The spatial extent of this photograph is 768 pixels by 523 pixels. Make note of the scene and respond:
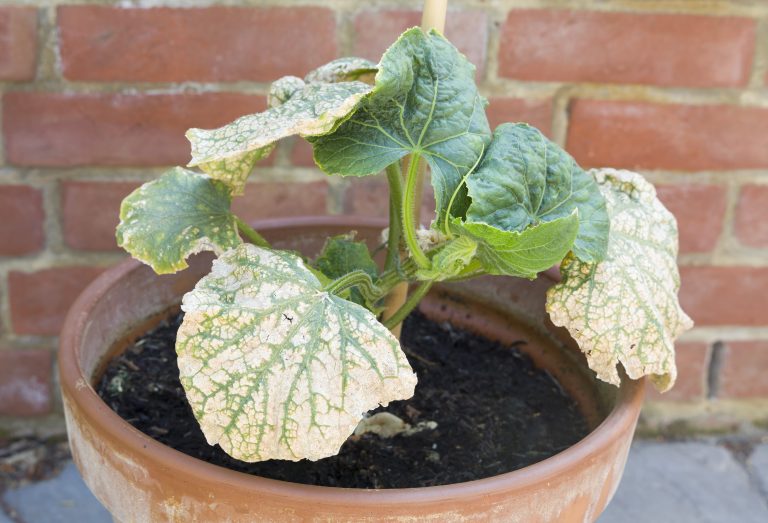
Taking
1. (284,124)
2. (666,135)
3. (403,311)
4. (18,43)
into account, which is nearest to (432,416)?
(403,311)

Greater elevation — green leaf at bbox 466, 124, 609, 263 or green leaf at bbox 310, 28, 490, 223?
green leaf at bbox 310, 28, 490, 223

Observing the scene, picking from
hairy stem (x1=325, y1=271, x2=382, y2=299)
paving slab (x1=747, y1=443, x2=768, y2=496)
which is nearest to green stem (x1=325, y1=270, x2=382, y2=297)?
hairy stem (x1=325, y1=271, x2=382, y2=299)

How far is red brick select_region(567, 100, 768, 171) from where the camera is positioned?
42.3 inches

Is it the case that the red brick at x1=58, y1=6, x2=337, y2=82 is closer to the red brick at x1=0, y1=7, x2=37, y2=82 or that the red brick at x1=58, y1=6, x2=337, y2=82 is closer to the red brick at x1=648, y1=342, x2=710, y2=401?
the red brick at x1=0, y1=7, x2=37, y2=82

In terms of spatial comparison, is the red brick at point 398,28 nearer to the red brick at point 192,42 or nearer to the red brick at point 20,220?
the red brick at point 192,42

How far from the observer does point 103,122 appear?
1.03m

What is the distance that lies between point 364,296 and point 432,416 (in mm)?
168

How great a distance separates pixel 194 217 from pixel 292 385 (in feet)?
0.74

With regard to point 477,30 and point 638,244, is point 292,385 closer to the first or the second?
point 638,244

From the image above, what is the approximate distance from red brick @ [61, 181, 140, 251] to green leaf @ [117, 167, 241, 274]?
1.38ft

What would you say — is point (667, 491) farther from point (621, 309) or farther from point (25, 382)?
point (25, 382)

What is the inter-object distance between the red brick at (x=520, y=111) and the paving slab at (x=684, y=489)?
530 millimetres

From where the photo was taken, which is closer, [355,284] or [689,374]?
[355,284]

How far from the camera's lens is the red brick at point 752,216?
1.13 meters
